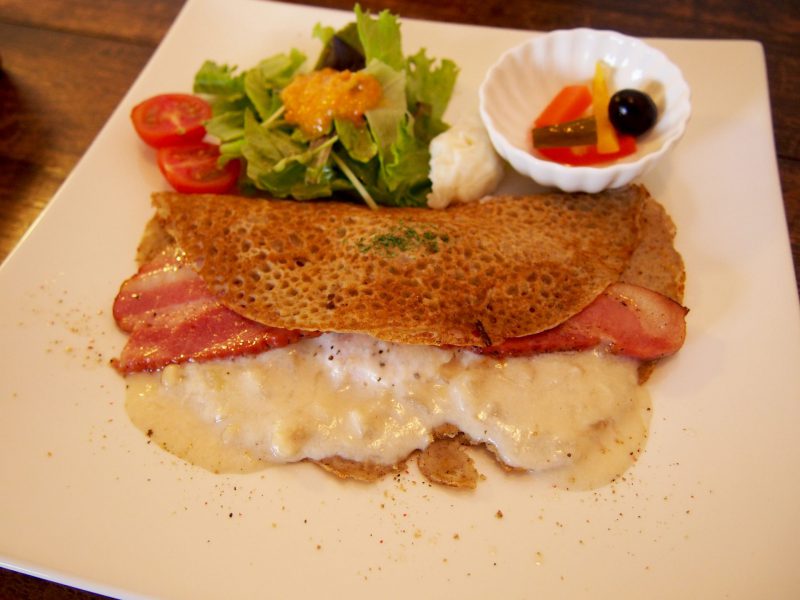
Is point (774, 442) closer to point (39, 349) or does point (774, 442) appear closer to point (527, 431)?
point (527, 431)

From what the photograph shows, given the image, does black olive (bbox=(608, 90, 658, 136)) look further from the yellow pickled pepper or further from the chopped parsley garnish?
the chopped parsley garnish

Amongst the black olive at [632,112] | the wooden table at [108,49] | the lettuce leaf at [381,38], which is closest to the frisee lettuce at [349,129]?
the lettuce leaf at [381,38]

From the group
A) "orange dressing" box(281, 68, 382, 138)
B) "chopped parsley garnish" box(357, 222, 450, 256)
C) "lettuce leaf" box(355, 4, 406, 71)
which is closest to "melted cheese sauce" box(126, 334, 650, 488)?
"chopped parsley garnish" box(357, 222, 450, 256)

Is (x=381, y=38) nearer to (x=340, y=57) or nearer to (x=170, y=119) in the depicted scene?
(x=340, y=57)

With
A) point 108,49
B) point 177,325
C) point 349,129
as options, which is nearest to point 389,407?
point 177,325

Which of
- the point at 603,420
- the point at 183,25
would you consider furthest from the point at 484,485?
the point at 183,25

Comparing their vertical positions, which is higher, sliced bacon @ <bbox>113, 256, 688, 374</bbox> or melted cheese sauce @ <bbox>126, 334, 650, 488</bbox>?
sliced bacon @ <bbox>113, 256, 688, 374</bbox>
